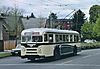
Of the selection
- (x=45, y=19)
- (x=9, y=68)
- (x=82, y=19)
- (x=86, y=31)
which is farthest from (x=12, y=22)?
(x=9, y=68)

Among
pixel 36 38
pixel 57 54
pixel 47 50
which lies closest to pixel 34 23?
pixel 57 54

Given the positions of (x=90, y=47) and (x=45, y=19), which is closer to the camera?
(x=90, y=47)

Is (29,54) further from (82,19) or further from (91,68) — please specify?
(82,19)

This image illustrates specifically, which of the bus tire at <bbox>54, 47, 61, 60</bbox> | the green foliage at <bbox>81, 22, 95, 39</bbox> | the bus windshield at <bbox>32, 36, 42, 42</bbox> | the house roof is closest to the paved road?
the bus tire at <bbox>54, 47, 61, 60</bbox>

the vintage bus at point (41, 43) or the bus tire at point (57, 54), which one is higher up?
the vintage bus at point (41, 43)

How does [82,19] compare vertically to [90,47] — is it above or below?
above

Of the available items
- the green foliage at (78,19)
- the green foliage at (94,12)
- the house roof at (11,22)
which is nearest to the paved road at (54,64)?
the house roof at (11,22)

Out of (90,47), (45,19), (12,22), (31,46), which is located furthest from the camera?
(45,19)

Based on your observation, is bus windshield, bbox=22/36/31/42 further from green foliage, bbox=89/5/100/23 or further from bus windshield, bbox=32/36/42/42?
green foliage, bbox=89/5/100/23

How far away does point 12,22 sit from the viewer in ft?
306

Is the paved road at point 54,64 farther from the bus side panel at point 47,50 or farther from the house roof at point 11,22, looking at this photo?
the house roof at point 11,22

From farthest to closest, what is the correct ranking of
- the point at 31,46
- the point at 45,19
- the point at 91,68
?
the point at 45,19 → the point at 31,46 → the point at 91,68

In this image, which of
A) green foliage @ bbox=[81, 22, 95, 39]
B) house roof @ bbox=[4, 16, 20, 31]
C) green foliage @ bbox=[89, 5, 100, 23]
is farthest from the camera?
green foliage @ bbox=[89, 5, 100, 23]

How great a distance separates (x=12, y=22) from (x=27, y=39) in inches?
2486
